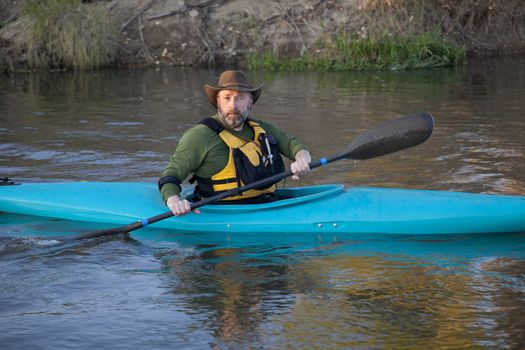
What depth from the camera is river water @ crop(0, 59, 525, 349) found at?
13.7 ft

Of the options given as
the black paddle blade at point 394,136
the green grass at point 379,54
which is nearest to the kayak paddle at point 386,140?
the black paddle blade at point 394,136

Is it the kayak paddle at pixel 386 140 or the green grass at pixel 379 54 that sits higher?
the green grass at pixel 379 54

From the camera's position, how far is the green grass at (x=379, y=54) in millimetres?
13711

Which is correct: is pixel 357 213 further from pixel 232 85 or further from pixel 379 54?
pixel 379 54

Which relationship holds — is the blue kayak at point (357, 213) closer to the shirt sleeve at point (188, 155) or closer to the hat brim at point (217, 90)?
the shirt sleeve at point (188, 155)

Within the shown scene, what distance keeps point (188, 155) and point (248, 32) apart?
9.08 metres

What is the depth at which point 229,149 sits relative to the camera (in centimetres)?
572

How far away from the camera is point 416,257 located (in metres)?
5.39

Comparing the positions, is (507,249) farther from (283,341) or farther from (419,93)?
(419,93)

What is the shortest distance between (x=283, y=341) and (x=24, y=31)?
1118 cm

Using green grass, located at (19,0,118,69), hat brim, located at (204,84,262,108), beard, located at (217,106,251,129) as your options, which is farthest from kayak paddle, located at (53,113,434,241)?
green grass, located at (19,0,118,69)

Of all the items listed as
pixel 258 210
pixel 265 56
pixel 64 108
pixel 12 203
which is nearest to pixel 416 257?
pixel 258 210

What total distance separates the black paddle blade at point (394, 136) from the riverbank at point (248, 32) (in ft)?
25.7

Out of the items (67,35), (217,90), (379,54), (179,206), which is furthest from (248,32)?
(179,206)
